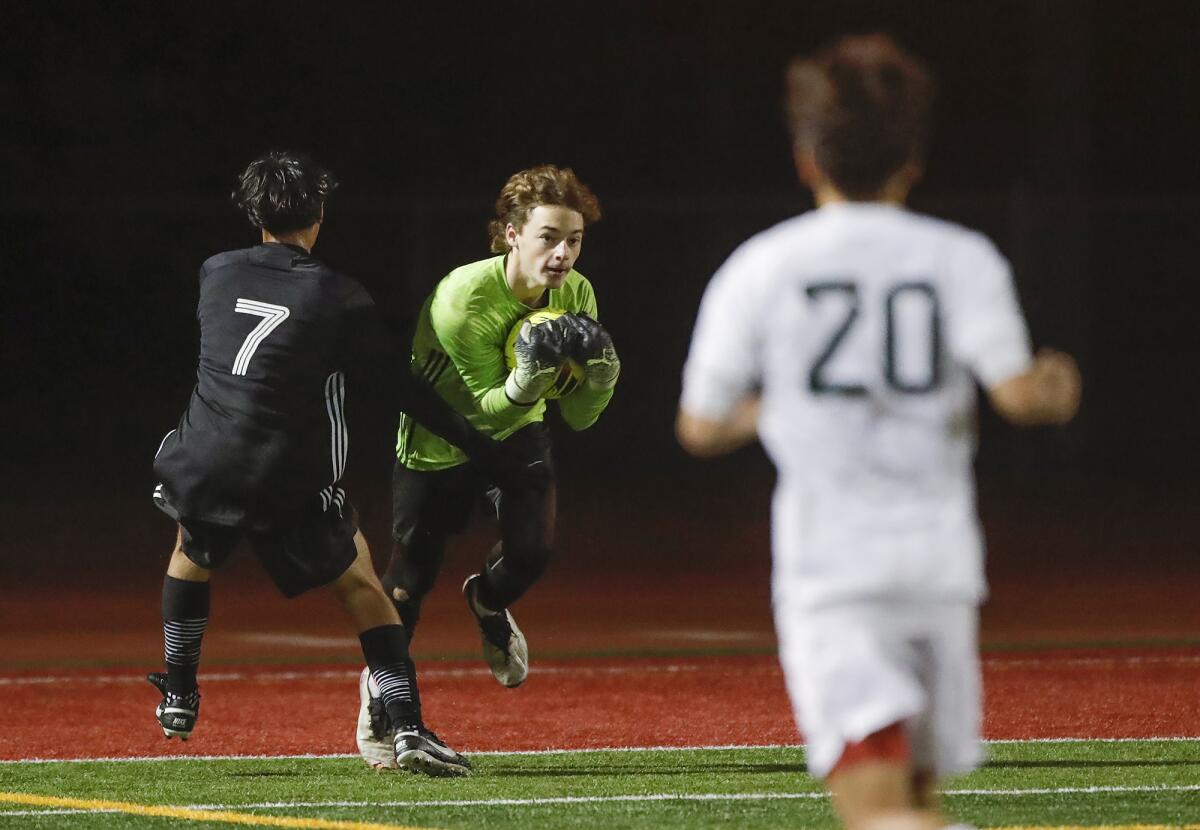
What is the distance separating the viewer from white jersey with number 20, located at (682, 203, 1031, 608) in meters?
3.23

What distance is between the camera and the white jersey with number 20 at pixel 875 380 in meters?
3.23

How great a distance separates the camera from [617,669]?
977 cm

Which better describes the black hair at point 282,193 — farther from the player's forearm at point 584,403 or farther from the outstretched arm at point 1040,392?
the outstretched arm at point 1040,392

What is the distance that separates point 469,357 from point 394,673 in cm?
115

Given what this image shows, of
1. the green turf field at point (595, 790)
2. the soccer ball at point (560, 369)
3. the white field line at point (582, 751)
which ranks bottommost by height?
the white field line at point (582, 751)

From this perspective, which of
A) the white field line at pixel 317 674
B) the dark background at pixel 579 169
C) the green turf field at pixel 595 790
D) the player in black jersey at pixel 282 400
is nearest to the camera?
the green turf field at pixel 595 790

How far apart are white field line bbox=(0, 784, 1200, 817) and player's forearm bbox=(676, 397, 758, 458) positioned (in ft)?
9.26

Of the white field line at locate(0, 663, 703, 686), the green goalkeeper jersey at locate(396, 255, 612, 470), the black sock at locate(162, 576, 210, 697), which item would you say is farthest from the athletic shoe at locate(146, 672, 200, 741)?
the white field line at locate(0, 663, 703, 686)

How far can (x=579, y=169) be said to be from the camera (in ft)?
89.2

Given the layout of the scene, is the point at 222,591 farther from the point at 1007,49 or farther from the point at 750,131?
the point at 1007,49

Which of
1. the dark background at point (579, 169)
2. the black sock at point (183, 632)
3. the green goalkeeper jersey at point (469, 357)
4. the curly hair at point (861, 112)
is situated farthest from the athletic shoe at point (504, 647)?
the dark background at point (579, 169)

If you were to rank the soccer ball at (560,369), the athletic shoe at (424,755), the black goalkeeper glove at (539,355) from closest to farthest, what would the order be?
the athletic shoe at (424,755) < the black goalkeeper glove at (539,355) < the soccer ball at (560,369)

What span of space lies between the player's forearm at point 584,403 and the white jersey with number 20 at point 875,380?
3.56 meters

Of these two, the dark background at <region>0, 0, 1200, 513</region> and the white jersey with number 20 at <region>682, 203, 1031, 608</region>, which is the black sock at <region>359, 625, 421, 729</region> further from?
the dark background at <region>0, 0, 1200, 513</region>
